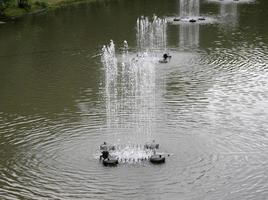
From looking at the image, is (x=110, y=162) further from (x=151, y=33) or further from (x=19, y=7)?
(x=19, y=7)

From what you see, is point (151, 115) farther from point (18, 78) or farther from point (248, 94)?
point (18, 78)

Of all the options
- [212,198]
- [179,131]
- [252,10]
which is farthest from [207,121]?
[252,10]

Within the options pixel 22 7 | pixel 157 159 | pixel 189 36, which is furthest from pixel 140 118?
pixel 22 7

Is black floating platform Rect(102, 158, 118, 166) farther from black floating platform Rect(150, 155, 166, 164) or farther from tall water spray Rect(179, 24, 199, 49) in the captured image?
tall water spray Rect(179, 24, 199, 49)

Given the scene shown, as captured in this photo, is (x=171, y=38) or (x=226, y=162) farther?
(x=171, y=38)

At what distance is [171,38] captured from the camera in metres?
45.6

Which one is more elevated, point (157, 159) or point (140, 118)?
point (140, 118)

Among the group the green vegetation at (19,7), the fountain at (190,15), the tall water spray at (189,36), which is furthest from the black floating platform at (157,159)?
the green vegetation at (19,7)

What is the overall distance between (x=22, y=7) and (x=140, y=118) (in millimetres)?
38261

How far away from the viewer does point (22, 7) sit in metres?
60.6

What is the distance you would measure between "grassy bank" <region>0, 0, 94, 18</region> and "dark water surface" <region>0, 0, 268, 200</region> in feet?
34.7

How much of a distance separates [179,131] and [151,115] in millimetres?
2662

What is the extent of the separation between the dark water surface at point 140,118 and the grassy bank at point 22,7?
10.6 metres

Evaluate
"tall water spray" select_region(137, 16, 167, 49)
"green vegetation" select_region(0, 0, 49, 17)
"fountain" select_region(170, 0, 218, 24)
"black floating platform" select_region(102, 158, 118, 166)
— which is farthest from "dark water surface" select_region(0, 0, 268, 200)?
"green vegetation" select_region(0, 0, 49, 17)
